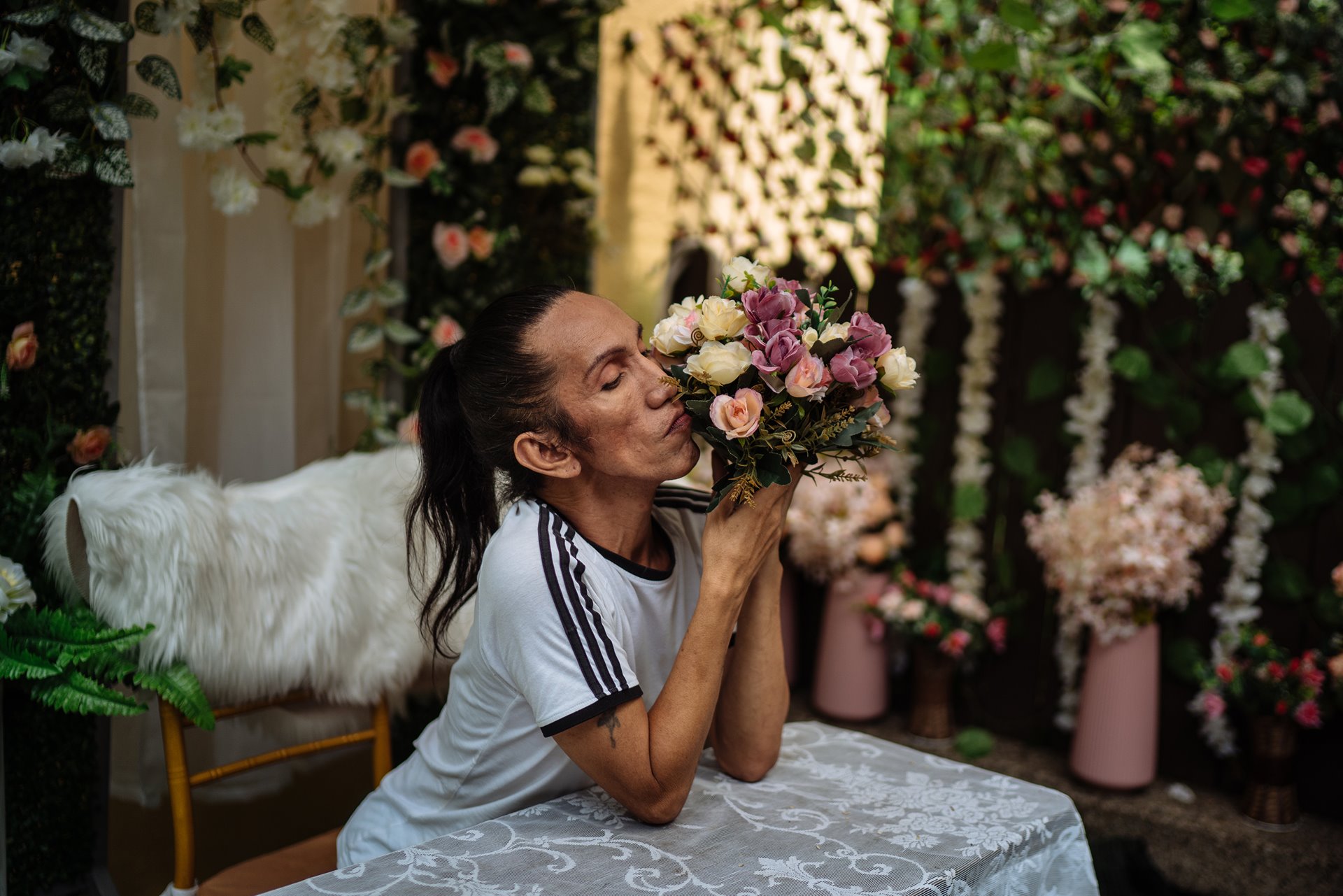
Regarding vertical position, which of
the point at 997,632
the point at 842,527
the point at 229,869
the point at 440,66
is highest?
the point at 440,66

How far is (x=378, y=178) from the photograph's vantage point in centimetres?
251

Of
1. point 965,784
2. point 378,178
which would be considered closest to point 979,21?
point 378,178

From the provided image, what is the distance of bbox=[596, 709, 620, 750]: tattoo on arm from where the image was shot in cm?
110

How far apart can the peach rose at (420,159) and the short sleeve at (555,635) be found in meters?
1.68

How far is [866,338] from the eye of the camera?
3.85 feet

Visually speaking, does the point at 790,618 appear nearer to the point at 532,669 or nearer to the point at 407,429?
the point at 407,429

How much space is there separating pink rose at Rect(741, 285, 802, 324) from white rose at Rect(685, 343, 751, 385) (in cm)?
4

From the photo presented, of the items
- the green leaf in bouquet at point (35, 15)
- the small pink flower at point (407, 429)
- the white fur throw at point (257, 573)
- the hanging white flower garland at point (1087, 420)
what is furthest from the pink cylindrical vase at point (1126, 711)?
the green leaf in bouquet at point (35, 15)

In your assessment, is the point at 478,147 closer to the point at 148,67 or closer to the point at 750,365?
the point at 148,67

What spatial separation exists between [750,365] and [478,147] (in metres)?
1.80

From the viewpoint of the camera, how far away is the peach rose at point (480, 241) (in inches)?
107

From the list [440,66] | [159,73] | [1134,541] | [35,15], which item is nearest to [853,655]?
[1134,541]

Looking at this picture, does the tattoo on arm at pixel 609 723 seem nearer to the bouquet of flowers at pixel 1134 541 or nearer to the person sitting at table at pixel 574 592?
the person sitting at table at pixel 574 592

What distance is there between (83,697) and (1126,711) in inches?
100
